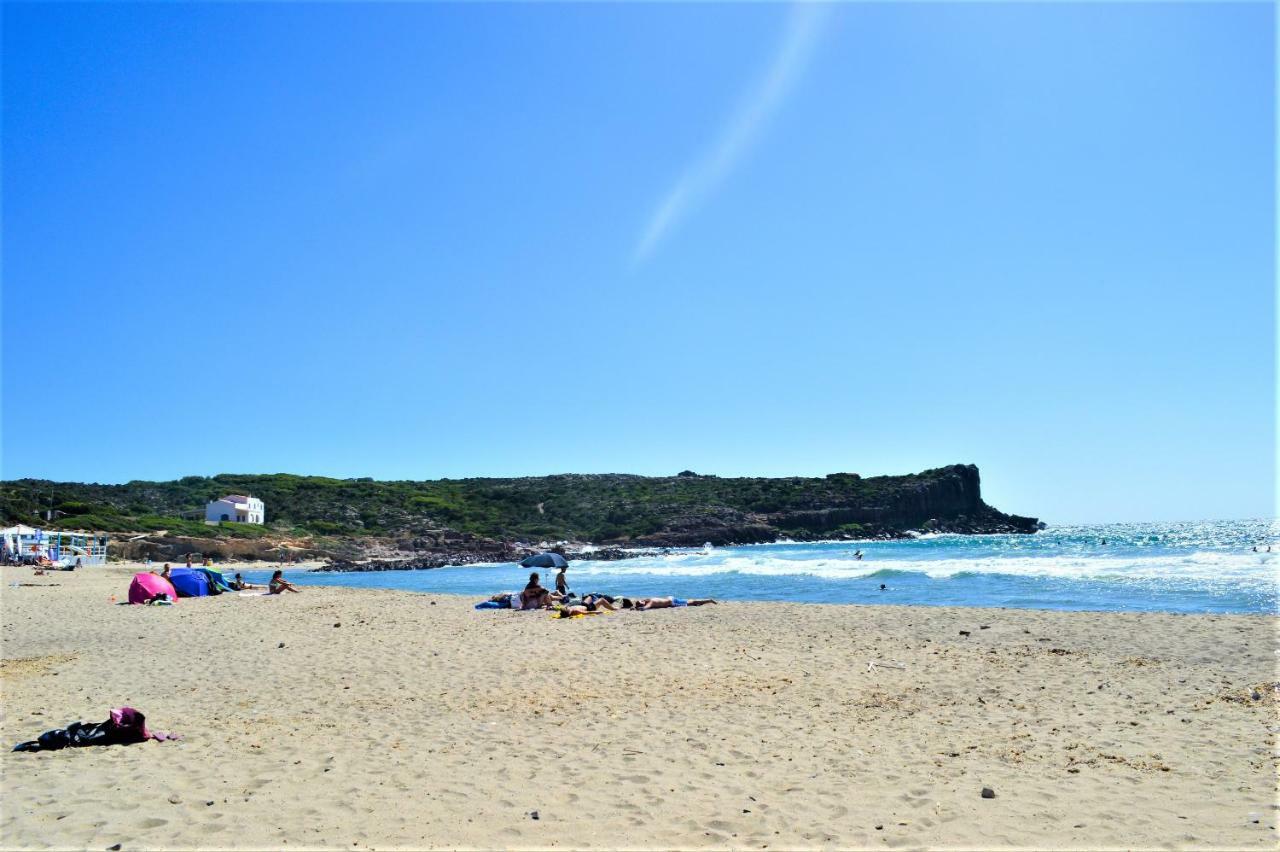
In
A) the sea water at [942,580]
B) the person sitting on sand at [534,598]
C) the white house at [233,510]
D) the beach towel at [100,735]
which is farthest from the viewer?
the white house at [233,510]

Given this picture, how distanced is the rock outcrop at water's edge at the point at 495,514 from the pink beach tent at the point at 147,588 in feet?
85.5

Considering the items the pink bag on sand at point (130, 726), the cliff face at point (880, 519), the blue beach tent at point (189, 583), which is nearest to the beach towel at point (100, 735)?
the pink bag on sand at point (130, 726)

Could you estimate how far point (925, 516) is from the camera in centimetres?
9569

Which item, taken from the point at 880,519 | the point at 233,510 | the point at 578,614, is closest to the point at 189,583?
the point at 578,614

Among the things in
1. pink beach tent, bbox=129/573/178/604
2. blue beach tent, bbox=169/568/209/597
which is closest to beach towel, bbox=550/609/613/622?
pink beach tent, bbox=129/573/178/604

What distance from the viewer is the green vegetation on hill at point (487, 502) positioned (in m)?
64.4

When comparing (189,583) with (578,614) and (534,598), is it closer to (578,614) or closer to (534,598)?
(534,598)

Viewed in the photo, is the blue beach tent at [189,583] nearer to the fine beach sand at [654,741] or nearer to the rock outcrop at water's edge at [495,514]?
the fine beach sand at [654,741]

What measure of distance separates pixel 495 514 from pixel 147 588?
59121 millimetres

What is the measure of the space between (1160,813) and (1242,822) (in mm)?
464

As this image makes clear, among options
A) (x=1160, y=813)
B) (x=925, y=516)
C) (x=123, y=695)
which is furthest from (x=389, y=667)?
(x=925, y=516)

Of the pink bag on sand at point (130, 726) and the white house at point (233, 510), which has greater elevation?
the pink bag on sand at point (130, 726)

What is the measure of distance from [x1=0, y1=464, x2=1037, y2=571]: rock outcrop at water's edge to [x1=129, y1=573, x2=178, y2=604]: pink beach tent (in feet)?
85.5

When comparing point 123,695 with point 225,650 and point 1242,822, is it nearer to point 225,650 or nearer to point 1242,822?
point 225,650
